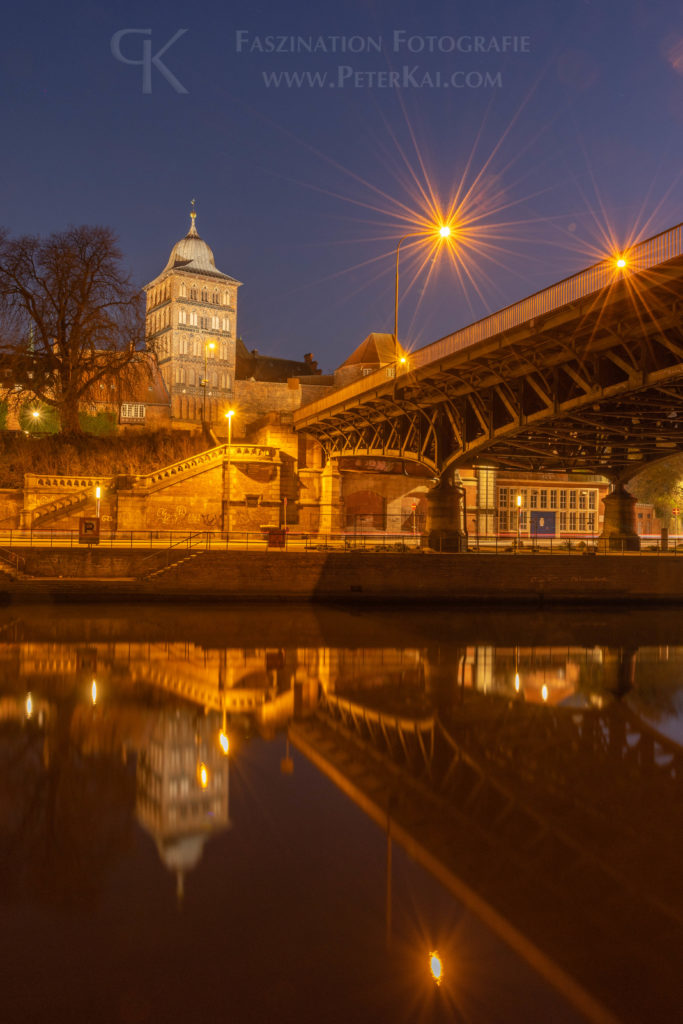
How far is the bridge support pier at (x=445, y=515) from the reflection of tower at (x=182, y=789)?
23871 mm

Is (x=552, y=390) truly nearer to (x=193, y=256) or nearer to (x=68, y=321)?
(x=68, y=321)

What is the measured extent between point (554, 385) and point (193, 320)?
101m

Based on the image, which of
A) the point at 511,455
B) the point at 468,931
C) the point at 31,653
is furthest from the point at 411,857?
the point at 511,455

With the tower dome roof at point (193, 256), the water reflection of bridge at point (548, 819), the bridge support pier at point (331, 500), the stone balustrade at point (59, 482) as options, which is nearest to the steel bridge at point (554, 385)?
the bridge support pier at point (331, 500)

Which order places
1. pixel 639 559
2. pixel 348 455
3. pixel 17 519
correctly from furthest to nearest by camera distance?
pixel 348 455 < pixel 17 519 < pixel 639 559

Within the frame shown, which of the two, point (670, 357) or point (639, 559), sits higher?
point (670, 357)

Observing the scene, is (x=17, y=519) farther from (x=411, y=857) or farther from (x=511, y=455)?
(x=411, y=857)

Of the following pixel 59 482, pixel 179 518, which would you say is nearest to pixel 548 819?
pixel 179 518

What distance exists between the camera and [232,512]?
2019 inches

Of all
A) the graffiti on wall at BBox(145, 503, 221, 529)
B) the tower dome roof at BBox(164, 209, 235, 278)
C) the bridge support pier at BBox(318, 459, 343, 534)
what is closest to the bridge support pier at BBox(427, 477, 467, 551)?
the graffiti on wall at BBox(145, 503, 221, 529)

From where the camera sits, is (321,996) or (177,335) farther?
(177,335)

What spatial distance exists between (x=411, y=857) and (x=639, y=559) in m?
29.4

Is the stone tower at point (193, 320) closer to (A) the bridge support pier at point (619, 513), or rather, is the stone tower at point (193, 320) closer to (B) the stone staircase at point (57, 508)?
(B) the stone staircase at point (57, 508)

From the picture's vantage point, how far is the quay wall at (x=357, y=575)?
3053cm
